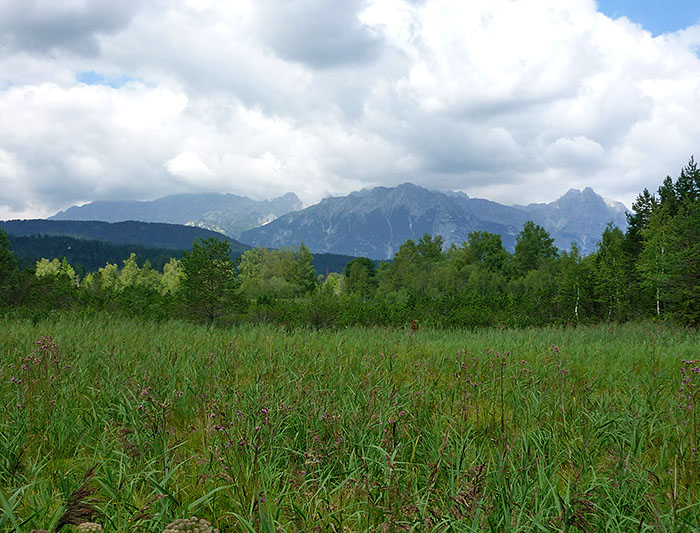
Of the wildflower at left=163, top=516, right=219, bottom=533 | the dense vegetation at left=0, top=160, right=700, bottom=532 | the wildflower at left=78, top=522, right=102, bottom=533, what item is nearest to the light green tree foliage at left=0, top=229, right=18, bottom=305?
the dense vegetation at left=0, top=160, right=700, bottom=532

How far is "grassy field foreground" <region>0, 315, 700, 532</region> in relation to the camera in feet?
6.40

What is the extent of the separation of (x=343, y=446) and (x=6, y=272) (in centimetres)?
1890

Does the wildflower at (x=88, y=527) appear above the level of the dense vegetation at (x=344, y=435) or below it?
above

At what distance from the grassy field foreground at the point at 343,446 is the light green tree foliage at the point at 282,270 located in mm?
56722

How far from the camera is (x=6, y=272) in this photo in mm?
15680

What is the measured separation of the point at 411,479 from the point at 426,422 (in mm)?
906

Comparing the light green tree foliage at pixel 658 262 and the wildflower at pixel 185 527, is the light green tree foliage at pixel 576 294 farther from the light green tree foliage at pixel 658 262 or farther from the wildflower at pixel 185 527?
the wildflower at pixel 185 527

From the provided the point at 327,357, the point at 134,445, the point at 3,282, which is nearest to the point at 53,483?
the point at 134,445

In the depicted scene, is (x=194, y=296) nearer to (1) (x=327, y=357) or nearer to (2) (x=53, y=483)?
(1) (x=327, y=357)

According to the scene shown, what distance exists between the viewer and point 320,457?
251 centimetres

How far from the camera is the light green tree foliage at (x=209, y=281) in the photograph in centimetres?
1322

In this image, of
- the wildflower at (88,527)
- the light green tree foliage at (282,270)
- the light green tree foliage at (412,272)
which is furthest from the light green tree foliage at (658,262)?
the light green tree foliage at (282,270)

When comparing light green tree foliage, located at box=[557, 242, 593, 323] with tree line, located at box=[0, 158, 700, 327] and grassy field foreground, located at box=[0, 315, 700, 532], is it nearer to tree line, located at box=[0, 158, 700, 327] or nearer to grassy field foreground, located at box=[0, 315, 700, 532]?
tree line, located at box=[0, 158, 700, 327]

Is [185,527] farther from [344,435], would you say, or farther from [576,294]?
[576,294]
